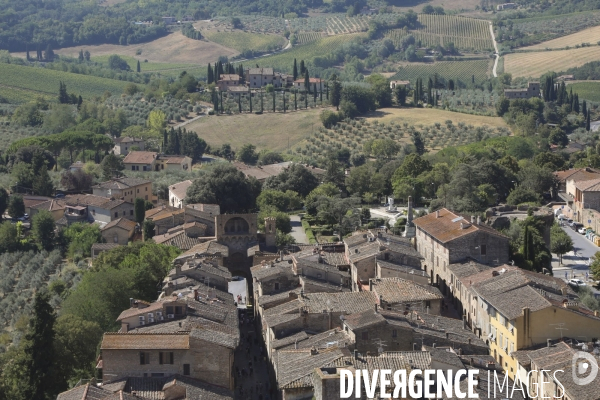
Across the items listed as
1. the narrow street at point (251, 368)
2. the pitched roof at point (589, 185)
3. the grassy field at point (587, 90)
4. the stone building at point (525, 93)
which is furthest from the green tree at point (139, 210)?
the grassy field at point (587, 90)

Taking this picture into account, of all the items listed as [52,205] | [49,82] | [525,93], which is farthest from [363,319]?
[49,82]

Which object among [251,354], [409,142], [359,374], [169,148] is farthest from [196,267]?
[409,142]

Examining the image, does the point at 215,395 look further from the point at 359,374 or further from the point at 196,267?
the point at 196,267

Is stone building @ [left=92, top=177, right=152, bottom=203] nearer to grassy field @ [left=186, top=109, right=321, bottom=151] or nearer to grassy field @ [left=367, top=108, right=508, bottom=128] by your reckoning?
grassy field @ [left=186, top=109, right=321, bottom=151]

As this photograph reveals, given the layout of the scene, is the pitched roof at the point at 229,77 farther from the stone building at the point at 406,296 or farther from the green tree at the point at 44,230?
the stone building at the point at 406,296

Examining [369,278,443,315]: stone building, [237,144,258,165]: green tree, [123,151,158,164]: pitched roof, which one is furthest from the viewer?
[237,144,258,165]: green tree

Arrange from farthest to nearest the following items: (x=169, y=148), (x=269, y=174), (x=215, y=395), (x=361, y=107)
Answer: (x=361, y=107) < (x=169, y=148) < (x=269, y=174) < (x=215, y=395)

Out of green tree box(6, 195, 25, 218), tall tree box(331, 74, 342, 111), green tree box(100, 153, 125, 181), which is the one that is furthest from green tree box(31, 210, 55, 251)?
tall tree box(331, 74, 342, 111)
